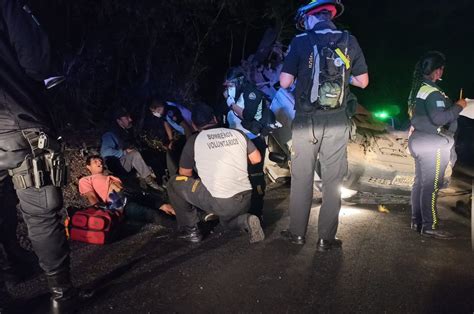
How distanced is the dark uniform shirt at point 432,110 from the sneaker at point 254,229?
6.42 ft

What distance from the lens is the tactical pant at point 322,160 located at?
3709 mm

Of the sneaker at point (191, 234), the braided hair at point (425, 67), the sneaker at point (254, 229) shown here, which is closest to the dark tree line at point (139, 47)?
the sneaker at point (191, 234)

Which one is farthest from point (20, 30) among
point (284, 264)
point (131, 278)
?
point (284, 264)

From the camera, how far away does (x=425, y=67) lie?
409cm

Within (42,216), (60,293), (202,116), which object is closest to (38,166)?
(42,216)

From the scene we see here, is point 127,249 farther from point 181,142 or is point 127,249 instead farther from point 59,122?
point 59,122

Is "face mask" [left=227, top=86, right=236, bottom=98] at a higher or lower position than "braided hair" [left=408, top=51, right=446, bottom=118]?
lower

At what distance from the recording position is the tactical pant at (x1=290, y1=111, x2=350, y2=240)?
12.2ft

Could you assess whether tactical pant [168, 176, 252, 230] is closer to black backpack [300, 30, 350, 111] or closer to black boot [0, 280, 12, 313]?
black backpack [300, 30, 350, 111]

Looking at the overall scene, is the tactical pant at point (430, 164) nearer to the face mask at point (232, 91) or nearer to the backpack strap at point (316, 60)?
the backpack strap at point (316, 60)

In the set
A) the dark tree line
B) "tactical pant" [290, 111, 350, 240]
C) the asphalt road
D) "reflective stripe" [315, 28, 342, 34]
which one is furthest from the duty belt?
the dark tree line

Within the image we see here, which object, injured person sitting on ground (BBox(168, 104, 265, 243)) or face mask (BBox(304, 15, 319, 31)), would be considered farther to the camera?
injured person sitting on ground (BBox(168, 104, 265, 243))

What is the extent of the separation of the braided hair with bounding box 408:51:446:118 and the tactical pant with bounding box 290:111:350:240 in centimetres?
103

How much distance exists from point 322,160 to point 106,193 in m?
2.78
